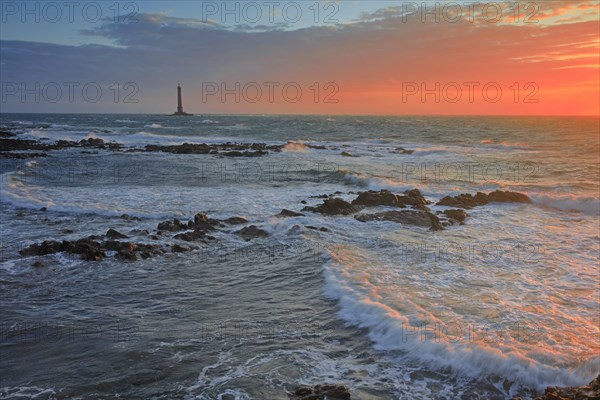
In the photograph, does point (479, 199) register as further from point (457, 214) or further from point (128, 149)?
point (128, 149)

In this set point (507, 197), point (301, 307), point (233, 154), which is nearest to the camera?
point (301, 307)

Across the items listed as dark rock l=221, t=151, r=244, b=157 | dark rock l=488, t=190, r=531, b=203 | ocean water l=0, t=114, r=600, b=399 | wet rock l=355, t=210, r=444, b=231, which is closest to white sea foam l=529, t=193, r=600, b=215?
dark rock l=488, t=190, r=531, b=203

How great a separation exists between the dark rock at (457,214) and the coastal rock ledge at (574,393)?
1176 cm

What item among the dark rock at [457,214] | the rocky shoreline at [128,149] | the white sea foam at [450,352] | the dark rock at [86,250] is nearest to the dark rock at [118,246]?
the dark rock at [86,250]

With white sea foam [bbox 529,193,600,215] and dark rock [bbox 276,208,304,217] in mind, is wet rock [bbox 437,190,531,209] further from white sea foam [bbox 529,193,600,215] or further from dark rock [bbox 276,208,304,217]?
dark rock [bbox 276,208,304,217]

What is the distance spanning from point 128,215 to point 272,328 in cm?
1076

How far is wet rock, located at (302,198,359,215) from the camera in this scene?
1778 centimetres

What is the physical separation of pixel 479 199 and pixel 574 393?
15.9 metres

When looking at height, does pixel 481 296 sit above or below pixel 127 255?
below

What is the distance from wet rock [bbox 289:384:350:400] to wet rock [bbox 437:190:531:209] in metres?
15.0

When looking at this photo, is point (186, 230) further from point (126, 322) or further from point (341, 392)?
point (341, 392)

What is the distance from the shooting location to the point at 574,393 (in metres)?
5.29

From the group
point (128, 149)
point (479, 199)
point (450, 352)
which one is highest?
point (128, 149)

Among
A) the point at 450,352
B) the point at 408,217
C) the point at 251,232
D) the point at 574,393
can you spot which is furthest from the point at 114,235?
the point at 574,393
